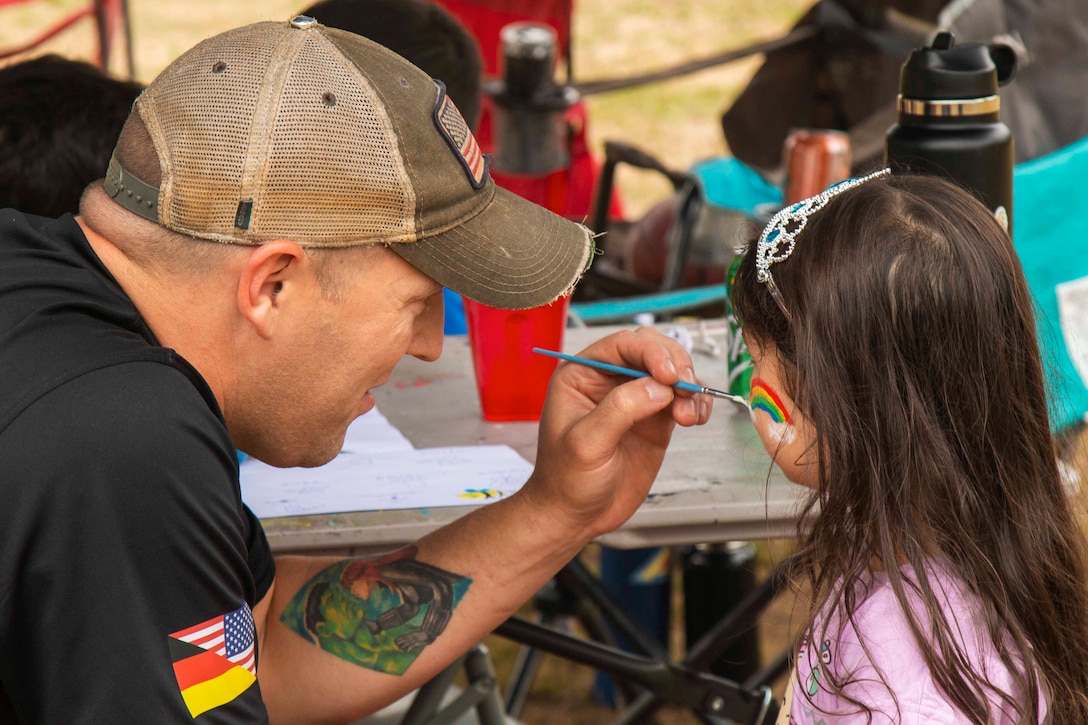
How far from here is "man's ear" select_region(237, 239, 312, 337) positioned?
3.80ft

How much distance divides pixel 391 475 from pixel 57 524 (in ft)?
2.40

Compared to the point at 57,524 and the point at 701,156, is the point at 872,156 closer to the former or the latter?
the point at 57,524

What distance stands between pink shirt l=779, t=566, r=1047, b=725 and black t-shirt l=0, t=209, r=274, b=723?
0.60m

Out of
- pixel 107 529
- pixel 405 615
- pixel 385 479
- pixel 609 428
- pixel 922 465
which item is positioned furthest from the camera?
pixel 385 479

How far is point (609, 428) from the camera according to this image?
1452 mm

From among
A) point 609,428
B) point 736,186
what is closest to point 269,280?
point 609,428

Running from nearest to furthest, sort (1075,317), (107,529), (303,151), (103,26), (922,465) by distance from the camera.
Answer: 1. (107,529)
2. (303,151)
3. (922,465)
4. (1075,317)
5. (103,26)

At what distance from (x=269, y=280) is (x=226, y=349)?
94 millimetres

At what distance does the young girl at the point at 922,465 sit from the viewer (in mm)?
1239

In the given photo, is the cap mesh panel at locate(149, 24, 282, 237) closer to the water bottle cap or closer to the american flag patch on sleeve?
the american flag patch on sleeve

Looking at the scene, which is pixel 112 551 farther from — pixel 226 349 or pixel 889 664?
pixel 889 664

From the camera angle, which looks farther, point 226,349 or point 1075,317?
point 1075,317

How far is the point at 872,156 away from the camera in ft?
11.0

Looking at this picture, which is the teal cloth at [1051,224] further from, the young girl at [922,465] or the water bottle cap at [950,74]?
the young girl at [922,465]
